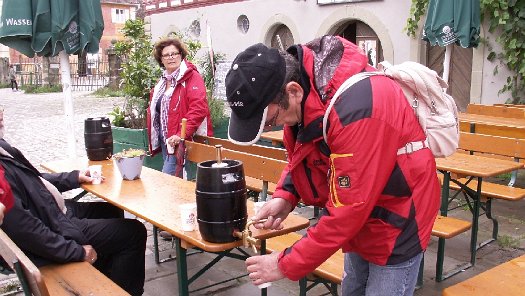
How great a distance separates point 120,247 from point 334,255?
1320mm

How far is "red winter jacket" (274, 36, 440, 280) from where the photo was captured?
164cm

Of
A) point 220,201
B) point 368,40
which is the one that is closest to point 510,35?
point 368,40

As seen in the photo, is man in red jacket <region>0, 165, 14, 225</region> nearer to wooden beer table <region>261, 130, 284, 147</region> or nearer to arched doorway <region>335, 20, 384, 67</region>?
wooden beer table <region>261, 130, 284, 147</region>

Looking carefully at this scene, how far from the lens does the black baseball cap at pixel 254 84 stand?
170cm

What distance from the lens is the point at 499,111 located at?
7.12m

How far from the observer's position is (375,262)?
6.28 feet

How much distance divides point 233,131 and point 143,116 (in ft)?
19.4

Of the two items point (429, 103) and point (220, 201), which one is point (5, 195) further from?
point (429, 103)

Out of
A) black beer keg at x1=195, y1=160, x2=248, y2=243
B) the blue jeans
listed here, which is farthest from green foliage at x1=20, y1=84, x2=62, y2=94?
the blue jeans

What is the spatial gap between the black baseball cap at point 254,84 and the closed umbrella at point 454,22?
6.20 meters

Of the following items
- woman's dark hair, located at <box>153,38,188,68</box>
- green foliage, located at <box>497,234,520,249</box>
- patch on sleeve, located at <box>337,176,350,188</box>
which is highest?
woman's dark hair, located at <box>153,38,188,68</box>

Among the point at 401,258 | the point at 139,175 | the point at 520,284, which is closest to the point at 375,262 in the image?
the point at 401,258

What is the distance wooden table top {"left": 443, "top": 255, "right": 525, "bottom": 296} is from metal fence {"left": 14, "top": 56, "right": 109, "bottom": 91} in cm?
2827

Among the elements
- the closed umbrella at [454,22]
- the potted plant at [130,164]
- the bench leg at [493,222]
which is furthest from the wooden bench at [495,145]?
the potted plant at [130,164]
